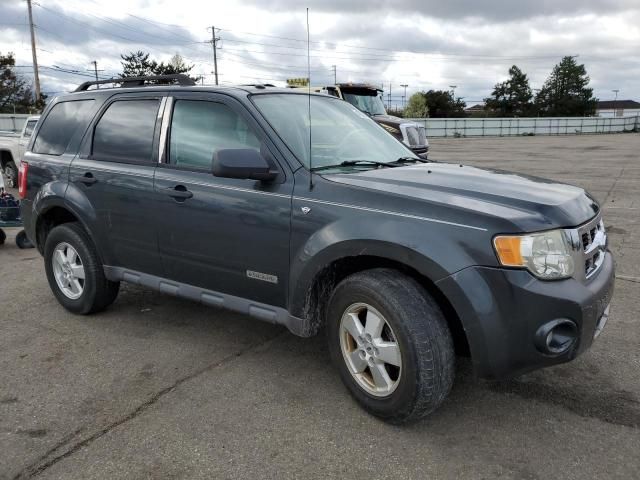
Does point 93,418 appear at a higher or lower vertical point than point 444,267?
lower

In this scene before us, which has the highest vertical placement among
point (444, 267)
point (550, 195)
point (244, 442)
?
point (550, 195)

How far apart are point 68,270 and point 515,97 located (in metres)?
108

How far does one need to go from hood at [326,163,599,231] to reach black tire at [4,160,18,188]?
1137cm

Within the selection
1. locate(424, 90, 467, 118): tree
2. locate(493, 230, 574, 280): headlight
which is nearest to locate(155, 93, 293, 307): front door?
locate(493, 230, 574, 280): headlight

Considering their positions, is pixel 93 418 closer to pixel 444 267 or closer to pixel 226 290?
pixel 226 290

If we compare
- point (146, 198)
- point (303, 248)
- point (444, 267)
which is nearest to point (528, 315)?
point (444, 267)

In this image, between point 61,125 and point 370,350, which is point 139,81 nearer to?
point 61,125

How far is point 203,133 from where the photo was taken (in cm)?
390

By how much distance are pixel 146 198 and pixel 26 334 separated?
5.01 feet

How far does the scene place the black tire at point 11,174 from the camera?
494 inches

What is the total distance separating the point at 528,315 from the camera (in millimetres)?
2678

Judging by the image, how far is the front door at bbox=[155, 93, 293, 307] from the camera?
3.43 m

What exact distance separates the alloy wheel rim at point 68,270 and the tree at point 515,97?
4128 inches

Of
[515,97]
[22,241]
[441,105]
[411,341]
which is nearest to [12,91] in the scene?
[22,241]
